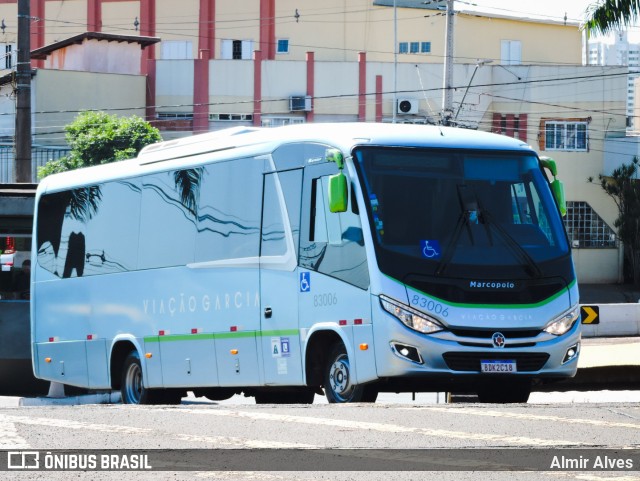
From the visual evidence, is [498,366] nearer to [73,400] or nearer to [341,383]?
[341,383]

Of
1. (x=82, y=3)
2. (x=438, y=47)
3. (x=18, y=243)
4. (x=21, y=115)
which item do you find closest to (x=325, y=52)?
(x=438, y=47)

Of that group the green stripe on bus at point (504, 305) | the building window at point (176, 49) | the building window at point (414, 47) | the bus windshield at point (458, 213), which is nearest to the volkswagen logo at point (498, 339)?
the green stripe on bus at point (504, 305)

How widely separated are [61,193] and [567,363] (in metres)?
9.59

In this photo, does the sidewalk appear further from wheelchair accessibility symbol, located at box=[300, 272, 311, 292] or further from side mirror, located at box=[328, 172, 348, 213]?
side mirror, located at box=[328, 172, 348, 213]

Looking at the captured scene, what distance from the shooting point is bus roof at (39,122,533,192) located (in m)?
15.4

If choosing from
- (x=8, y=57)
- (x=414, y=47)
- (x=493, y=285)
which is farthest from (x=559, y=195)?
(x=8, y=57)

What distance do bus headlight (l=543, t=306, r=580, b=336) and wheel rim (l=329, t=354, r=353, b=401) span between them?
2.13 meters

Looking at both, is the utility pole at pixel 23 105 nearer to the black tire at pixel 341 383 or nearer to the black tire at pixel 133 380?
the black tire at pixel 133 380

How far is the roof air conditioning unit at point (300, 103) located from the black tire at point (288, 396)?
4637cm

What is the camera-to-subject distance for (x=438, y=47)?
73750 mm

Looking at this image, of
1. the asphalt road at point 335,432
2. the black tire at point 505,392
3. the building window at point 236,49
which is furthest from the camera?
the building window at point 236,49

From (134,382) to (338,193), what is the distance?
5.82 metres

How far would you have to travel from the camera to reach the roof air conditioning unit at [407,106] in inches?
2542

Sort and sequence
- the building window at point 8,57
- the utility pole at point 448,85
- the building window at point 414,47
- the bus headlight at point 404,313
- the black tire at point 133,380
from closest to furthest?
the bus headlight at point 404,313, the black tire at point 133,380, the utility pole at point 448,85, the building window at point 414,47, the building window at point 8,57
